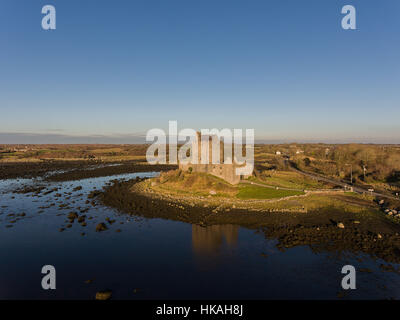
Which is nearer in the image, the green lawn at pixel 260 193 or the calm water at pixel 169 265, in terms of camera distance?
the calm water at pixel 169 265

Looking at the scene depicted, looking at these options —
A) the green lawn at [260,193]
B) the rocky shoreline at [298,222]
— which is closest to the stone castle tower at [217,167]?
the green lawn at [260,193]

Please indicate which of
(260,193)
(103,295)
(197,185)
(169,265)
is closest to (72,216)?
(169,265)

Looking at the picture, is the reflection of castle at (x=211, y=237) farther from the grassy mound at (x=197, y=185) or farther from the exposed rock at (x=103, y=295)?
the grassy mound at (x=197, y=185)

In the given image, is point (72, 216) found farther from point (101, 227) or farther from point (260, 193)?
point (260, 193)

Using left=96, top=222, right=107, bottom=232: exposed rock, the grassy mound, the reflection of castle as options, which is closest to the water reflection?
the reflection of castle

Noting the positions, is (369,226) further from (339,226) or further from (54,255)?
(54,255)

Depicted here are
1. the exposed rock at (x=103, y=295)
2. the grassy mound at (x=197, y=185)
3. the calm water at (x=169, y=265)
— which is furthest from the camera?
the grassy mound at (x=197, y=185)
